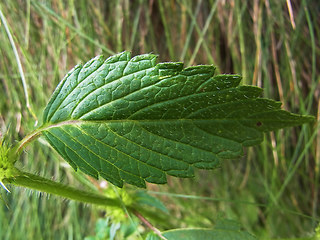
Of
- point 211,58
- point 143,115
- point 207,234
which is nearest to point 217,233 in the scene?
point 207,234

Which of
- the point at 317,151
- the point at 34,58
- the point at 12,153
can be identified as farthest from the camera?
the point at 34,58

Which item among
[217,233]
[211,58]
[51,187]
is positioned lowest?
[217,233]

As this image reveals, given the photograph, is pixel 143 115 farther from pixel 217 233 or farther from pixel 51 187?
pixel 217 233

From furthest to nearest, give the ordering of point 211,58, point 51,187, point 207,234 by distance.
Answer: point 211,58 → point 207,234 → point 51,187

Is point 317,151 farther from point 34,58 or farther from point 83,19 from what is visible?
point 34,58

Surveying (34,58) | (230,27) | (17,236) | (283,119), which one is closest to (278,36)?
(230,27)
